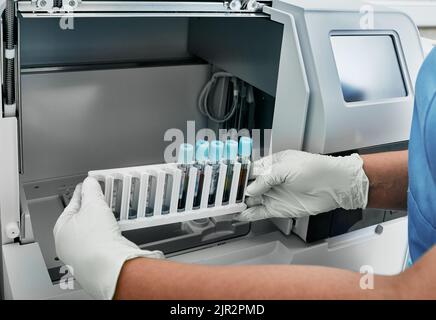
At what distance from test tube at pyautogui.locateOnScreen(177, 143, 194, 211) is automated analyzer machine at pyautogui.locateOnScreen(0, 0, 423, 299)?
0.05 metres

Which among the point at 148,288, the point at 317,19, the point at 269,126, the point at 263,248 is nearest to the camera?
the point at 148,288

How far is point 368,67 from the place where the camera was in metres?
0.98

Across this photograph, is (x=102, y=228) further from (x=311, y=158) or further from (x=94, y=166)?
(x=94, y=166)

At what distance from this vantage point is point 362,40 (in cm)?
98

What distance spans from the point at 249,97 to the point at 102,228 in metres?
0.73

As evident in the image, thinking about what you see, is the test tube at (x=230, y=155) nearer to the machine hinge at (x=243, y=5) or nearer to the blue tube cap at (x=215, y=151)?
the blue tube cap at (x=215, y=151)

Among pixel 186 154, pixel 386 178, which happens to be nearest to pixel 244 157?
pixel 186 154

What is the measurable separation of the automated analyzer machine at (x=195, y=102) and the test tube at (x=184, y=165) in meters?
0.05

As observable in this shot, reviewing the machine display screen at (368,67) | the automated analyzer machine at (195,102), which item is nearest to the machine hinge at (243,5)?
the automated analyzer machine at (195,102)

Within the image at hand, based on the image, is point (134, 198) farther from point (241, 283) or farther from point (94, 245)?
point (241, 283)

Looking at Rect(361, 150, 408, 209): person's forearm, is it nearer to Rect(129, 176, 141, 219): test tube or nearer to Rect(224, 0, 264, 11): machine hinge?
Rect(224, 0, 264, 11): machine hinge

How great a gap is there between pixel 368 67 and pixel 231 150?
1.15ft

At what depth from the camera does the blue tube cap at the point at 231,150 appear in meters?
0.92
